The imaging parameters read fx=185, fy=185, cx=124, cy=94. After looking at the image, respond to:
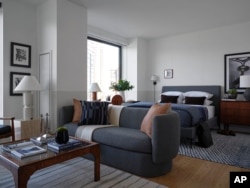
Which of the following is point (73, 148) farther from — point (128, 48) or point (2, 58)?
point (128, 48)

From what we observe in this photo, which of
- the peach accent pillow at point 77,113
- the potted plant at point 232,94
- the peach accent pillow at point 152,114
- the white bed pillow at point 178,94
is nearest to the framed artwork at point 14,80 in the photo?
the peach accent pillow at point 77,113

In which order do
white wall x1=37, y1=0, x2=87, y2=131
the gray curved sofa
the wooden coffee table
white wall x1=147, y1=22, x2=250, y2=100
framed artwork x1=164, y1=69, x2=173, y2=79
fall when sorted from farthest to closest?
1. framed artwork x1=164, y1=69, x2=173, y2=79
2. white wall x1=147, y1=22, x2=250, y2=100
3. white wall x1=37, y1=0, x2=87, y2=131
4. the gray curved sofa
5. the wooden coffee table

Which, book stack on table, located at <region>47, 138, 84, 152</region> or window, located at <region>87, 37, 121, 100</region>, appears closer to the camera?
book stack on table, located at <region>47, 138, 84, 152</region>

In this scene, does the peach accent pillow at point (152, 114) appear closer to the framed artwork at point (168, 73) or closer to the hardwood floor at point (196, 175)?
the hardwood floor at point (196, 175)

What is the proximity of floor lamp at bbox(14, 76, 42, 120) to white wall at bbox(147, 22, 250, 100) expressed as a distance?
3.99 meters

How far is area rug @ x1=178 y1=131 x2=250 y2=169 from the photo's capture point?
2639mm

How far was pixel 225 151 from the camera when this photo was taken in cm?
303

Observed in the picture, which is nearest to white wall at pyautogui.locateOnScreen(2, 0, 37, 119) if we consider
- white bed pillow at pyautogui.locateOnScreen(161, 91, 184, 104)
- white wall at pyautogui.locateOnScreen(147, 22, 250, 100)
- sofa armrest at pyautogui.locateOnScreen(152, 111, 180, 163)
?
sofa armrest at pyautogui.locateOnScreen(152, 111, 180, 163)

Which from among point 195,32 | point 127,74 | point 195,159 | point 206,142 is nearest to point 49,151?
point 195,159

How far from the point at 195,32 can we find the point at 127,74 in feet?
7.90

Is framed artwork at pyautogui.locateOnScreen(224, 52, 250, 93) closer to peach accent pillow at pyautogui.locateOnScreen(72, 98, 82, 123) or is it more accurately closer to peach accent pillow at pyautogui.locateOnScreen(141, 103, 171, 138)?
peach accent pillow at pyautogui.locateOnScreen(141, 103, 171, 138)

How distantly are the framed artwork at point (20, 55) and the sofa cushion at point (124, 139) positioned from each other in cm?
218

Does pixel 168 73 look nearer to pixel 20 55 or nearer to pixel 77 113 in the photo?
pixel 77 113

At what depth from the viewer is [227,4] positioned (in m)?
3.67
